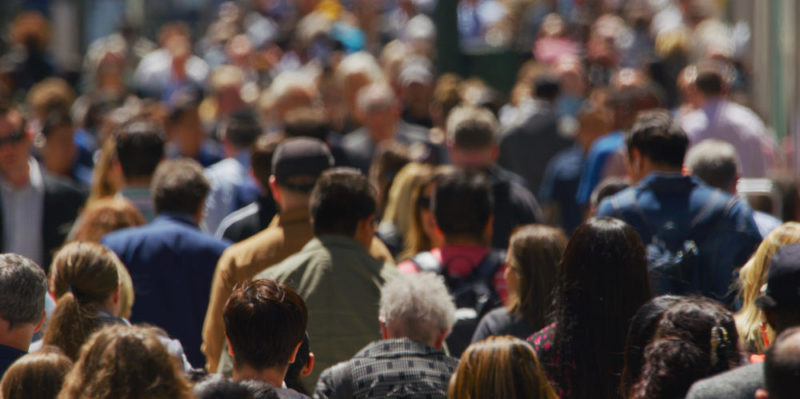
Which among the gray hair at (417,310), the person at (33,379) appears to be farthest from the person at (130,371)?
the gray hair at (417,310)

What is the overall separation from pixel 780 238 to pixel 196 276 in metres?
2.80

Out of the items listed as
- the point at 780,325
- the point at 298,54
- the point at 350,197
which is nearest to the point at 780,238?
the point at 780,325

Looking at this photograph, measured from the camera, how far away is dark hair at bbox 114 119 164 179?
7.08m

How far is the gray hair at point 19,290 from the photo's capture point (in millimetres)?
4293

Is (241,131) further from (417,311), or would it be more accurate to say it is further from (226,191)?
(417,311)

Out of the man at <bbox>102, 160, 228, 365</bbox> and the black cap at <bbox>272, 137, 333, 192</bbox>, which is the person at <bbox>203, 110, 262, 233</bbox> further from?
the black cap at <bbox>272, 137, 333, 192</bbox>

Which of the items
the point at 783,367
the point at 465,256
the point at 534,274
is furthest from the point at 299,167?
the point at 783,367

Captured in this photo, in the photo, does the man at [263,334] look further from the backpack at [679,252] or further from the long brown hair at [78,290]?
the backpack at [679,252]

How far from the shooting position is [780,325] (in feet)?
12.4

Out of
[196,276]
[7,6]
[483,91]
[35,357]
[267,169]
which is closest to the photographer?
[35,357]

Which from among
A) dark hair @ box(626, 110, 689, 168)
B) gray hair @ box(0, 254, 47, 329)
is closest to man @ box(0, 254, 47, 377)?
gray hair @ box(0, 254, 47, 329)

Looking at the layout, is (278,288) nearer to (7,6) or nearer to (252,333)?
(252,333)

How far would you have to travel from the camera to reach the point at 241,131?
8.90 m

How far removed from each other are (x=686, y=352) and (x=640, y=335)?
0.89 feet
